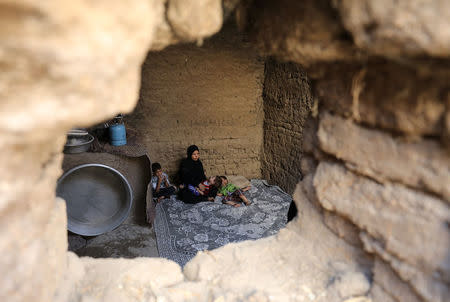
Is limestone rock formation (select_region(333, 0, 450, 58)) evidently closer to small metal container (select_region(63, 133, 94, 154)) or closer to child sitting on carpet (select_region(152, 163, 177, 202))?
→ small metal container (select_region(63, 133, 94, 154))

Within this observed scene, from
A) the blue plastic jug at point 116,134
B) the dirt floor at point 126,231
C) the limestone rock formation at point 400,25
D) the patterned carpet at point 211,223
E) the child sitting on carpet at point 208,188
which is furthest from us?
the child sitting on carpet at point 208,188

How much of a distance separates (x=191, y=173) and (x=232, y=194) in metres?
0.72

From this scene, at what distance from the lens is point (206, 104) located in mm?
5375

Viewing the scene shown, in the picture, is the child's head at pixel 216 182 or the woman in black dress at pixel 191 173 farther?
the child's head at pixel 216 182

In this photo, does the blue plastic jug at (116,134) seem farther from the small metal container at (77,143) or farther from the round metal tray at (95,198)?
the round metal tray at (95,198)

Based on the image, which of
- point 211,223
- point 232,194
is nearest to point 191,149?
point 232,194

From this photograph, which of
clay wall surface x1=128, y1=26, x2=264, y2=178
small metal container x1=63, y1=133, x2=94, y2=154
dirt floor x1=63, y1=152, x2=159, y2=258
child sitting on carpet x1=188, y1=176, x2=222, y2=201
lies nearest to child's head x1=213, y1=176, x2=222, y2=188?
child sitting on carpet x1=188, y1=176, x2=222, y2=201

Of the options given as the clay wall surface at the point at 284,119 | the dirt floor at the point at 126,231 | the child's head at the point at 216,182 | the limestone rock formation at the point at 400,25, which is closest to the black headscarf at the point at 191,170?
the child's head at the point at 216,182

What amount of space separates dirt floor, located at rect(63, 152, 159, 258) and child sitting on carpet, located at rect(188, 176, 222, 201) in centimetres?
106

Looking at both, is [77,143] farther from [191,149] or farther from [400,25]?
[400,25]

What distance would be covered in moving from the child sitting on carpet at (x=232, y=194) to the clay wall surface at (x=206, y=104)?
0.57m

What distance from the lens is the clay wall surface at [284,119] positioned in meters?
4.58

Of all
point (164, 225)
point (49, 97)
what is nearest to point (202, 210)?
point (164, 225)

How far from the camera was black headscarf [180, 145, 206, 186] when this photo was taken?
5023 mm
